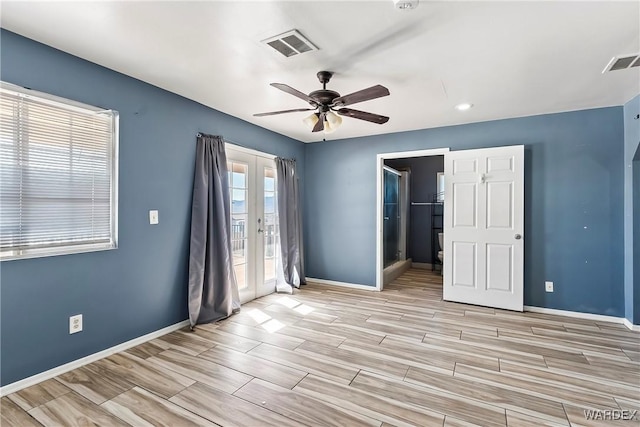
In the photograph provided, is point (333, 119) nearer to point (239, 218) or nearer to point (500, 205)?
point (239, 218)

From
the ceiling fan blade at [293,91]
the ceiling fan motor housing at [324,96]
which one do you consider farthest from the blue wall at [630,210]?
the ceiling fan blade at [293,91]

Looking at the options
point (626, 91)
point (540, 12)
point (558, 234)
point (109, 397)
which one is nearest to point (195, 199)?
point (109, 397)

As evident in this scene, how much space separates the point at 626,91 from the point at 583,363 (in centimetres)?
270

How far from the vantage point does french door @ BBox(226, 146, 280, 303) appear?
4105mm

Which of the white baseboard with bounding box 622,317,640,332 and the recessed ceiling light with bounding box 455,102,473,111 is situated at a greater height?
the recessed ceiling light with bounding box 455,102,473,111

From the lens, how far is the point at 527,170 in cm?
395

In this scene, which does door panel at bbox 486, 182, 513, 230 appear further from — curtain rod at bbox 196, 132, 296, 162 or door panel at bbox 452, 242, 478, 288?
curtain rod at bbox 196, 132, 296, 162

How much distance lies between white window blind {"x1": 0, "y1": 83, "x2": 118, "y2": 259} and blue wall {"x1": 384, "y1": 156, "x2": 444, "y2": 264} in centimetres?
526

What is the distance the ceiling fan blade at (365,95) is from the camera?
2327mm

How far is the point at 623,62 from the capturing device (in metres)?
2.49

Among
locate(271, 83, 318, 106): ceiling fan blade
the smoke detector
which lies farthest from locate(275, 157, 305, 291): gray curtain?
the smoke detector

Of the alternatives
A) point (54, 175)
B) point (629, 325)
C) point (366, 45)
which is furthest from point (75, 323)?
point (629, 325)

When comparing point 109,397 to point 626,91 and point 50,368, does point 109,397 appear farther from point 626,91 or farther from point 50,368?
point 626,91

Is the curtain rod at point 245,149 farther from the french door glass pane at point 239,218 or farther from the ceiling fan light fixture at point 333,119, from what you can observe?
the ceiling fan light fixture at point 333,119
